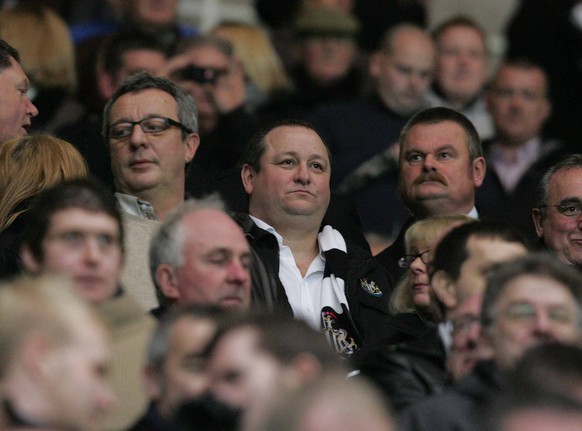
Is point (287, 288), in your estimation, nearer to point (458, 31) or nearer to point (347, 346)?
point (347, 346)

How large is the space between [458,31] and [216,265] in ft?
17.0

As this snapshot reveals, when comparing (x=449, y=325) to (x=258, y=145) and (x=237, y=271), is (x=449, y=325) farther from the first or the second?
(x=258, y=145)

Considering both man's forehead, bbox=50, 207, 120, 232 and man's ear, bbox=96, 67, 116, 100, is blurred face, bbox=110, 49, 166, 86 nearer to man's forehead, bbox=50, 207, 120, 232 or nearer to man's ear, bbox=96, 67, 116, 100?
man's ear, bbox=96, 67, 116, 100

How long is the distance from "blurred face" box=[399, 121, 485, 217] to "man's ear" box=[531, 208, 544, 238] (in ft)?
1.63

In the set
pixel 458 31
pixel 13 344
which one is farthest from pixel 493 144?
pixel 13 344

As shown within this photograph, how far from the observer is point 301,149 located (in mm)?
8242

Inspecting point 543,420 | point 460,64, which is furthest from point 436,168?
point 543,420

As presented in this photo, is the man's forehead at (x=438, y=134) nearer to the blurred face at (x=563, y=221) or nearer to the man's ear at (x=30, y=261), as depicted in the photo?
the blurred face at (x=563, y=221)

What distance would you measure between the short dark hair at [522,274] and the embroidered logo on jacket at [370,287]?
1.75 m

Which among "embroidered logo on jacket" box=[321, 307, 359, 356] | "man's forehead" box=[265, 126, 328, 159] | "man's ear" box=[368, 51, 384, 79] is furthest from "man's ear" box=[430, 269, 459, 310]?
"man's ear" box=[368, 51, 384, 79]

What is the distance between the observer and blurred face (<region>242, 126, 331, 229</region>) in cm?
808

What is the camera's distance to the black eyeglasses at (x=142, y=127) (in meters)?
8.17

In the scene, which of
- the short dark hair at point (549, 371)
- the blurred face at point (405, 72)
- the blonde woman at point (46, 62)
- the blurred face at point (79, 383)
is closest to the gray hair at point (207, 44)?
the blonde woman at point (46, 62)

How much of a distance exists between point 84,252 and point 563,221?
279 centimetres
